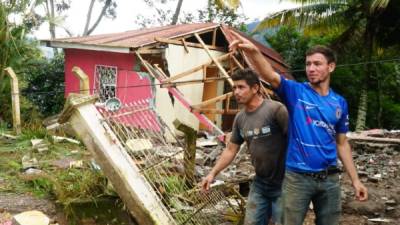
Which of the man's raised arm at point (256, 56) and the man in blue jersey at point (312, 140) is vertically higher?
the man's raised arm at point (256, 56)

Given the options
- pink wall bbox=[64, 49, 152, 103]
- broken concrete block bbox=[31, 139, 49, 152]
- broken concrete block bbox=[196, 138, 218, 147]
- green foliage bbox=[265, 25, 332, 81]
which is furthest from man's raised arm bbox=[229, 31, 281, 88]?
green foliage bbox=[265, 25, 332, 81]

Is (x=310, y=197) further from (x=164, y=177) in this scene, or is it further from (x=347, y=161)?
Result: (x=164, y=177)

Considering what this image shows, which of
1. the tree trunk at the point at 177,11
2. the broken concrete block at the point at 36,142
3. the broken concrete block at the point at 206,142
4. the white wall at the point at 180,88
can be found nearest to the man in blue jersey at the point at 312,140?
the broken concrete block at the point at 36,142

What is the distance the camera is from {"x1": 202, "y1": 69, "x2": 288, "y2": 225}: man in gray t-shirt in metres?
3.58

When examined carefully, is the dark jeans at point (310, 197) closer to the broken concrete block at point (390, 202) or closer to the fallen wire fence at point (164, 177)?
the fallen wire fence at point (164, 177)

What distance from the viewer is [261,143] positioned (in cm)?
363

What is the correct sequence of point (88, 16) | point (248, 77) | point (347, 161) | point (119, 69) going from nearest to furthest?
point (347, 161) → point (248, 77) → point (119, 69) → point (88, 16)

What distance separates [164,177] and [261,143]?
182 centimetres

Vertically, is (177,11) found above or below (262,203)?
above

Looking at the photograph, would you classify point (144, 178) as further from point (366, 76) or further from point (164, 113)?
point (366, 76)

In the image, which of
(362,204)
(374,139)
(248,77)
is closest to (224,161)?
(248,77)

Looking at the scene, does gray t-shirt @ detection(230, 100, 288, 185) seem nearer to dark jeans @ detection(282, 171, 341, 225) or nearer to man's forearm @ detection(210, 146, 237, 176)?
man's forearm @ detection(210, 146, 237, 176)

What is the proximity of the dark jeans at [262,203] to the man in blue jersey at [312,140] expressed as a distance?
0.49 m

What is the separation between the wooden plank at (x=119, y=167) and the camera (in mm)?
4754
